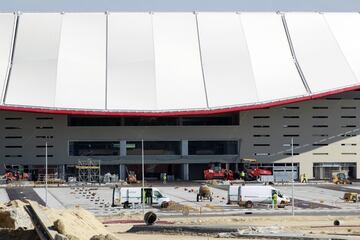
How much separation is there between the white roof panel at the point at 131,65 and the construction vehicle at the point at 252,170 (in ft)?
40.0

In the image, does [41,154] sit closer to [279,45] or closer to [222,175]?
[222,175]

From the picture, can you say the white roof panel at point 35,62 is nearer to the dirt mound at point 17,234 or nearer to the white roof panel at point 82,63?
the white roof panel at point 82,63

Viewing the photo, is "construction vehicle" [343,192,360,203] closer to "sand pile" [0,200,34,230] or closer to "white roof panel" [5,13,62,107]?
"white roof panel" [5,13,62,107]

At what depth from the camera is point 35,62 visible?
8131cm

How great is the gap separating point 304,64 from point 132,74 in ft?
56.8

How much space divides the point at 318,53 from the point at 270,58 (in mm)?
4943

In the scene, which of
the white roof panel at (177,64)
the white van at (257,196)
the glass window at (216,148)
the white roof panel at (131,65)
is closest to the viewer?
the white van at (257,196)

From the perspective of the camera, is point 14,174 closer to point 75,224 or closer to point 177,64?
point 177,64

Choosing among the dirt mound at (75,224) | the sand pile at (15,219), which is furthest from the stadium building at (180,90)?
the sand pile at (15,219)

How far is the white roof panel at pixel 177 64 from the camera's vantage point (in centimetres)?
8075

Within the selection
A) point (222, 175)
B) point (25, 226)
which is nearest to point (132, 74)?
point (222, 175)

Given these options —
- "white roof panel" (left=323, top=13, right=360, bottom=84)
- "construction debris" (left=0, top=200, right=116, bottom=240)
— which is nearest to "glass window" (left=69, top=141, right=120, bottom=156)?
"white roof panel" (left=323, top=13, right=360, bottom=84)

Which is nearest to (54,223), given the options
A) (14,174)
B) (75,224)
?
(75,224)

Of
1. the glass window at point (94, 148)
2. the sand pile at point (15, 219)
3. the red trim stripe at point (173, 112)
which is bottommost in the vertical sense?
the sand pile at point (15, 219)
